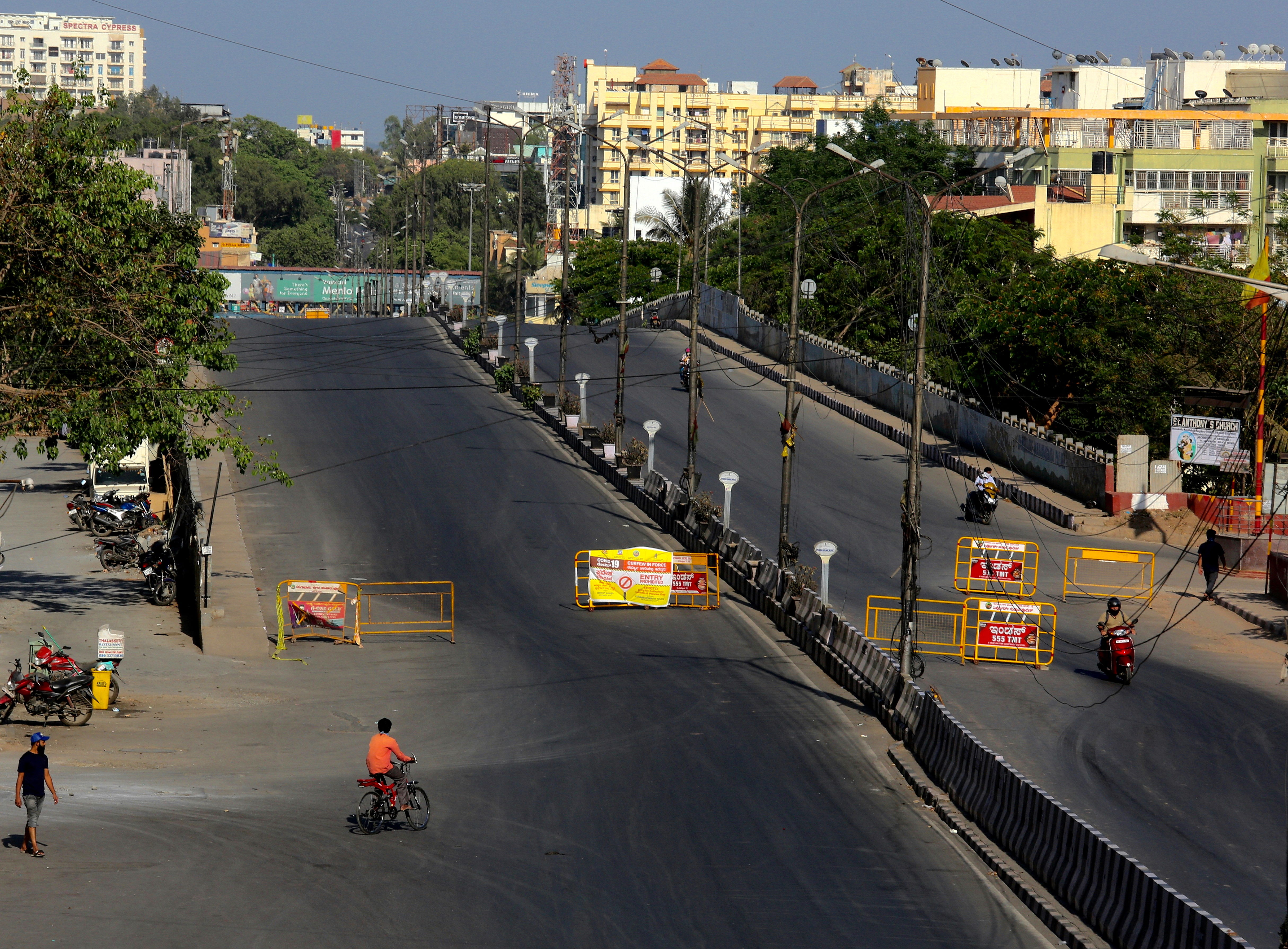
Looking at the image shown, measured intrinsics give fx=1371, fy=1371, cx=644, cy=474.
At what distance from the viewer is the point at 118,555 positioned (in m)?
34.7

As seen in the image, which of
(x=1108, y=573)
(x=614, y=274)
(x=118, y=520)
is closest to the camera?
(x=1108, y=573)

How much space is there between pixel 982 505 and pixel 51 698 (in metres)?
26.4

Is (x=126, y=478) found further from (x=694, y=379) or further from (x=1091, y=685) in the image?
(x=1091, y=685)

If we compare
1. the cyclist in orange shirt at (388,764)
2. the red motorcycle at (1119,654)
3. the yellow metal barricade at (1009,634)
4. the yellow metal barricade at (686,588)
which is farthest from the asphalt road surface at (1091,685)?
the cyclist in orange shirt at (388,764)

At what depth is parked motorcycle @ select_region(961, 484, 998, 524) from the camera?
129 ft

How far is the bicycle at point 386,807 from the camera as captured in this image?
53.1 feet

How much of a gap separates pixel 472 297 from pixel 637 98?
55047 mm

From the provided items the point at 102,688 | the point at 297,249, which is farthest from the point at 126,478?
the point at 297,249

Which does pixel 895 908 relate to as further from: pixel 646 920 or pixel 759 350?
pixel 759 350

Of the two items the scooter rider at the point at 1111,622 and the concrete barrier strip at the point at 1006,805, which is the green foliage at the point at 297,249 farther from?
the scooter rider at the point at 1111,622

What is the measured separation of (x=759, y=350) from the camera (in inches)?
2542

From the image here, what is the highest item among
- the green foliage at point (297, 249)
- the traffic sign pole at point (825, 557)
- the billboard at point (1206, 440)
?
the green foliage at point (297, 249)

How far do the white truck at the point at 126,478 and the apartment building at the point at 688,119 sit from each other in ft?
388

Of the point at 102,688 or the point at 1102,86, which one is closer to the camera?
the point at 102,688
